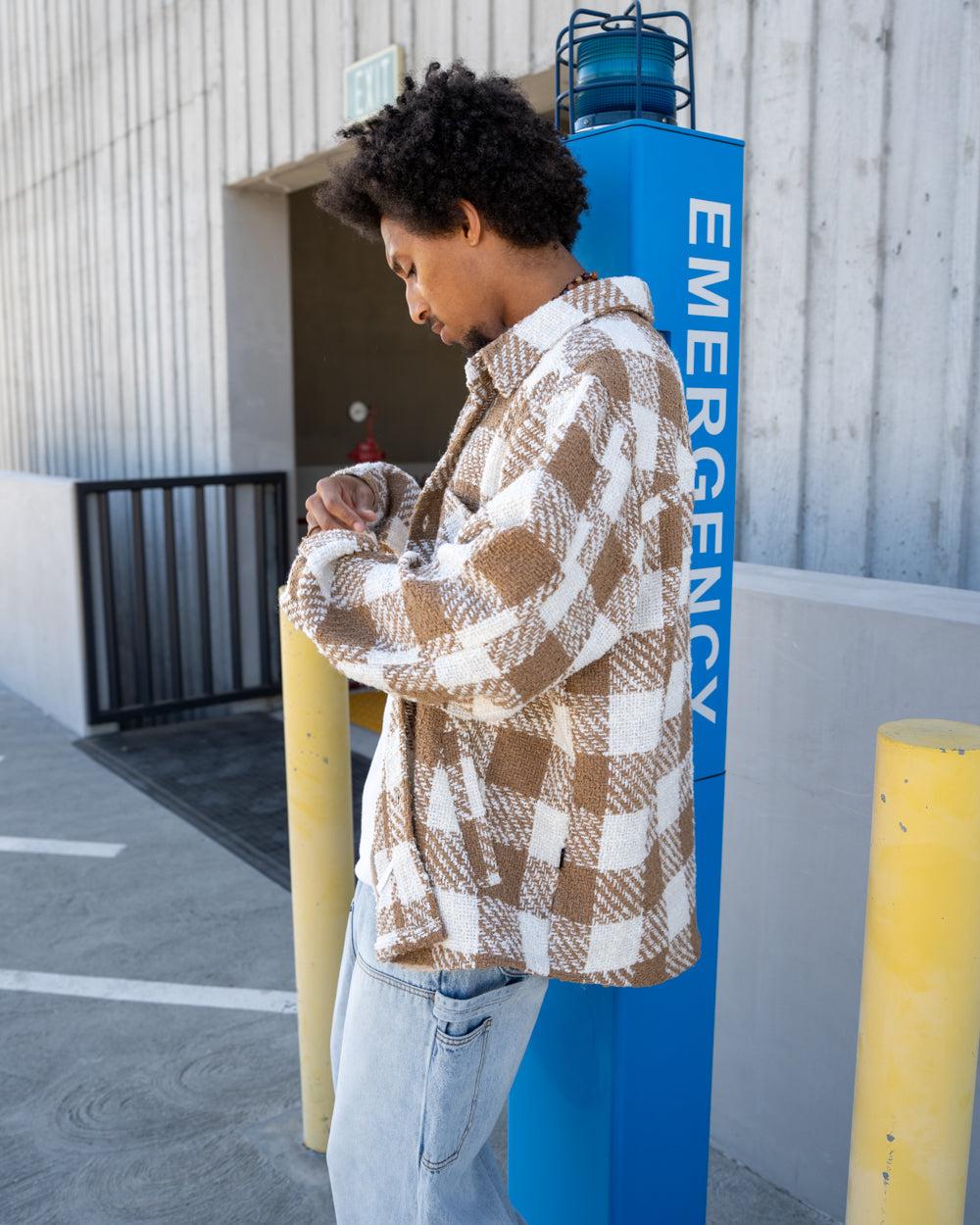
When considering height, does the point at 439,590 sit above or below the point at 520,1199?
above

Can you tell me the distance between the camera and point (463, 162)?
128cm

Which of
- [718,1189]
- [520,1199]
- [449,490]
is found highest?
[449,490]

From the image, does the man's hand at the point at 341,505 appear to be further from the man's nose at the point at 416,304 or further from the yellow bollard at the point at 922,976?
the yellow bollard at the point at 922,976

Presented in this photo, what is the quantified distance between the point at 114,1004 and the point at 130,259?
499cm

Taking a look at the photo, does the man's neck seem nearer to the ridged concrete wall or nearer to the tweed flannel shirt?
the tweed flannel shirt

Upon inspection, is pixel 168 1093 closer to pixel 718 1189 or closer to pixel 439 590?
pixel 718 1189

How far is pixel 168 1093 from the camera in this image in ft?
8.80

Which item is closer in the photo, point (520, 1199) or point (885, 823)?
point (885, 823)

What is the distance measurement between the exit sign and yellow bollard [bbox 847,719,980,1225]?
3.83 metres

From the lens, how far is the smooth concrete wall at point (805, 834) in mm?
2025

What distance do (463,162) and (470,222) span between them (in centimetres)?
7

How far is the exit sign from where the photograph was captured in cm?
442

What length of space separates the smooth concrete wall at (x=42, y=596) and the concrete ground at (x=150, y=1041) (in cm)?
146

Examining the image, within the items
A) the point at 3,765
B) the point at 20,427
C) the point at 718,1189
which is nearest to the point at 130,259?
the point at 20,427
